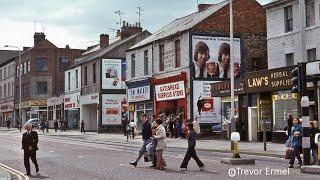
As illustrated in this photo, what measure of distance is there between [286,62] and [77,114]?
118ft

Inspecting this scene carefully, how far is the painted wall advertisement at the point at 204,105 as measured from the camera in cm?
4141

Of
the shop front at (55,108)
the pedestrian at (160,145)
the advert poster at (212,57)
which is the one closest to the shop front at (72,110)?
the shop front at (55,108)

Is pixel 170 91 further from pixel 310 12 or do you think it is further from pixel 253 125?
pixel 310 12

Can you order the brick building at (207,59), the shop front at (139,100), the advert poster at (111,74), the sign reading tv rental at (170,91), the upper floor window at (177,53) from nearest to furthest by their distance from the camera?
the brick building at (207,59), the sign reading tv rental at (170,91), the upper floor window at (177,53), the shop front at (139,100), the advert poster at (111,74)

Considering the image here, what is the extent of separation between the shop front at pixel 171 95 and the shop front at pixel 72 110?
20.2 metres

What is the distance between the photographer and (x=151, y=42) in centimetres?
4750

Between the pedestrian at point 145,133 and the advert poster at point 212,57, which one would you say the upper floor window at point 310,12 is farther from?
the pedestrian at point 145,133

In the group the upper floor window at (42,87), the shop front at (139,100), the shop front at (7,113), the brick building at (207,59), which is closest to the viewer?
the brick building at (207,59)

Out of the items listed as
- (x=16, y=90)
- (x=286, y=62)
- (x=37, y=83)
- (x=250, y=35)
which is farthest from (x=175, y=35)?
(x=16, y=90)

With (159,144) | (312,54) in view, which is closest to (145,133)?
(159,144)

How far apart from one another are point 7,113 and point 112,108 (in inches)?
1628

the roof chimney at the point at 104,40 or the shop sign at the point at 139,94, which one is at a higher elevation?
the roof chimney at the point at 104,40

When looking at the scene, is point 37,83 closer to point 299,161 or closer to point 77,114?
point 77,114

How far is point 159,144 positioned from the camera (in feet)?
60.6
